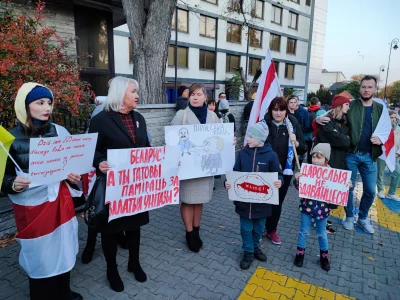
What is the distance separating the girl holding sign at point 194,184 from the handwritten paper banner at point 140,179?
362 mm

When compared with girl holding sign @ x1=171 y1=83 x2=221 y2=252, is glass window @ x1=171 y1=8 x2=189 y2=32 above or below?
above

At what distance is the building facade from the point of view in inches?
903

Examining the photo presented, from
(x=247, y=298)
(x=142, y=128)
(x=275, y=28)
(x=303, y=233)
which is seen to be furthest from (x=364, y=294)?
(x=275, y=28)

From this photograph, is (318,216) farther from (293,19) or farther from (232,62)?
(293,19)

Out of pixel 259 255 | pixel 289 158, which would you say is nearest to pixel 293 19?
pixel 289 158

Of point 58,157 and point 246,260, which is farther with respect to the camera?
point 246,260

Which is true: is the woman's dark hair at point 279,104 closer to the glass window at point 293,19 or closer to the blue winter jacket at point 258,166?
the blue winter jacket at point 258,166

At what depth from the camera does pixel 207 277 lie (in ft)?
10.2

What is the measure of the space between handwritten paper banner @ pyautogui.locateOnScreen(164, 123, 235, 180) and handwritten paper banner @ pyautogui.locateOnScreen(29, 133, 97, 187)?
106cm

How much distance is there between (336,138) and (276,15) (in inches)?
1305

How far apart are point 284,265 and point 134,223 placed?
75.9 inches

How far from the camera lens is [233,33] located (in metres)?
27.8

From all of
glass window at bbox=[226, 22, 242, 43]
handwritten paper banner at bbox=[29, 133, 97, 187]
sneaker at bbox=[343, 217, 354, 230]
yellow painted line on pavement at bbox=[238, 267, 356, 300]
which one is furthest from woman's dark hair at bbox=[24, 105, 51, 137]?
glass window at bbox=[226, 22, 242, 43]

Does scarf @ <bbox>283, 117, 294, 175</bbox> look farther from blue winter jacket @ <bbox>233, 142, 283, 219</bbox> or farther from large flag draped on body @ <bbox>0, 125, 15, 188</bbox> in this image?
large flag draped on body @ <bbox>0, 125, 15, 188</bbox>
